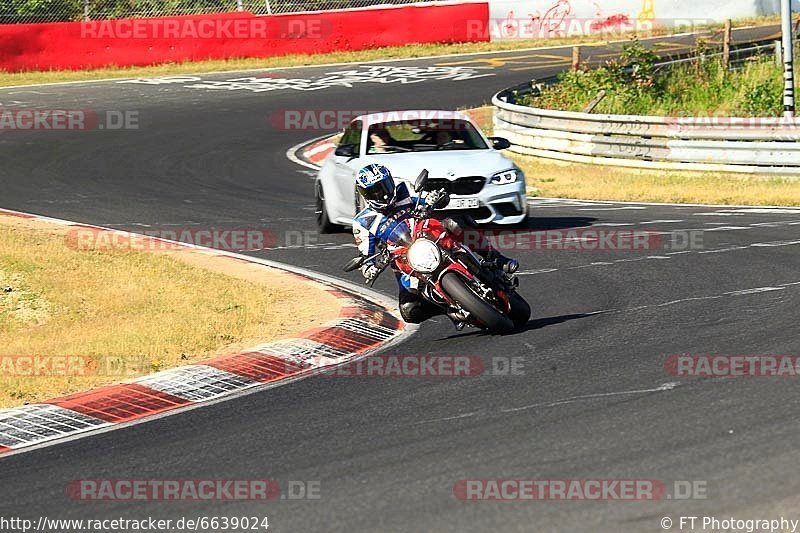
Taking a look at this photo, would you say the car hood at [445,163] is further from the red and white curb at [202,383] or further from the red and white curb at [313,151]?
the red and white curb at [313,151]

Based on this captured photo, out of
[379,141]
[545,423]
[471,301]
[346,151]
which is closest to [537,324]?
[471,301]

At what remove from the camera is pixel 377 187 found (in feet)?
32.3

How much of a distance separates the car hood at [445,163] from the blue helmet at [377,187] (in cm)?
481

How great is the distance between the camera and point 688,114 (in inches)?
1025

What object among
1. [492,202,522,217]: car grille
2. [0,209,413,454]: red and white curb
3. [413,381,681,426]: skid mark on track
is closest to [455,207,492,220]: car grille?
[492,202,522,217]: car grille

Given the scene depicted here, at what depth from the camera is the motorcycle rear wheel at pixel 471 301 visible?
31.4 feet

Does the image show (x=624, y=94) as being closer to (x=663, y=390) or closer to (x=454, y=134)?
(x=454, y=134)

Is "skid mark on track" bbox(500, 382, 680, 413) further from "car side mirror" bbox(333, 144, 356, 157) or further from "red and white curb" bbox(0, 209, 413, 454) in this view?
"car side mirror" bbox(333, 144, 356, 157)

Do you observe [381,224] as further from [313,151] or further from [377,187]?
[313,151]
